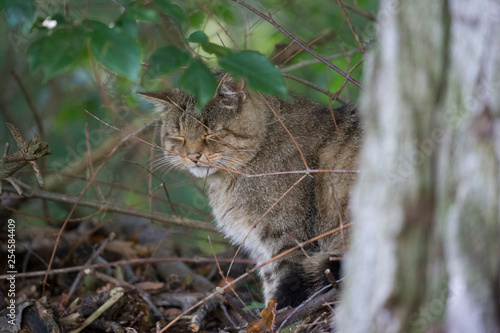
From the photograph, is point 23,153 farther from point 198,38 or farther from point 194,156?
point 198,38

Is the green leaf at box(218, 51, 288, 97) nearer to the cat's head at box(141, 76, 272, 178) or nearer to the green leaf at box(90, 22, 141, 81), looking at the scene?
the green leaf at box(90, 22, 141, 81)

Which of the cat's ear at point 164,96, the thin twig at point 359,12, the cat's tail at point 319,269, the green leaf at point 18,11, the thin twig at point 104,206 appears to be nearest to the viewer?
the green leaf at point 18,11

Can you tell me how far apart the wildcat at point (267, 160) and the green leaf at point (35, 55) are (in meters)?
1.05

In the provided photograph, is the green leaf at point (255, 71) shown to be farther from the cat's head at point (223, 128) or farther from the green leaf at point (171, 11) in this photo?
the cat's head at point (223, 128)

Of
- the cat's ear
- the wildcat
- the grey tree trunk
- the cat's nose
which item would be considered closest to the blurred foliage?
the cat's ear

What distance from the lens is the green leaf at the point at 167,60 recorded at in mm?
1602

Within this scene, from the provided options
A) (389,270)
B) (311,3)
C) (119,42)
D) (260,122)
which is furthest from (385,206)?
(311,3)

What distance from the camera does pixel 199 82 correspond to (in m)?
1.55

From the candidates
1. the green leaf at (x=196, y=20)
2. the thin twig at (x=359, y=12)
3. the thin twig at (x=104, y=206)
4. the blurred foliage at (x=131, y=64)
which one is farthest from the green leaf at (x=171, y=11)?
the thin twig at (x=359, y=12)

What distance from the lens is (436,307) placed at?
1200mm

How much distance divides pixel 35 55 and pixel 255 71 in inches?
31.4

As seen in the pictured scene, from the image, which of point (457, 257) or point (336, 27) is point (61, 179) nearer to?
point (336, 27)

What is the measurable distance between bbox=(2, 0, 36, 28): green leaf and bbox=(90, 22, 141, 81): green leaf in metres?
0.28

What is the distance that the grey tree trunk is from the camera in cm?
116
